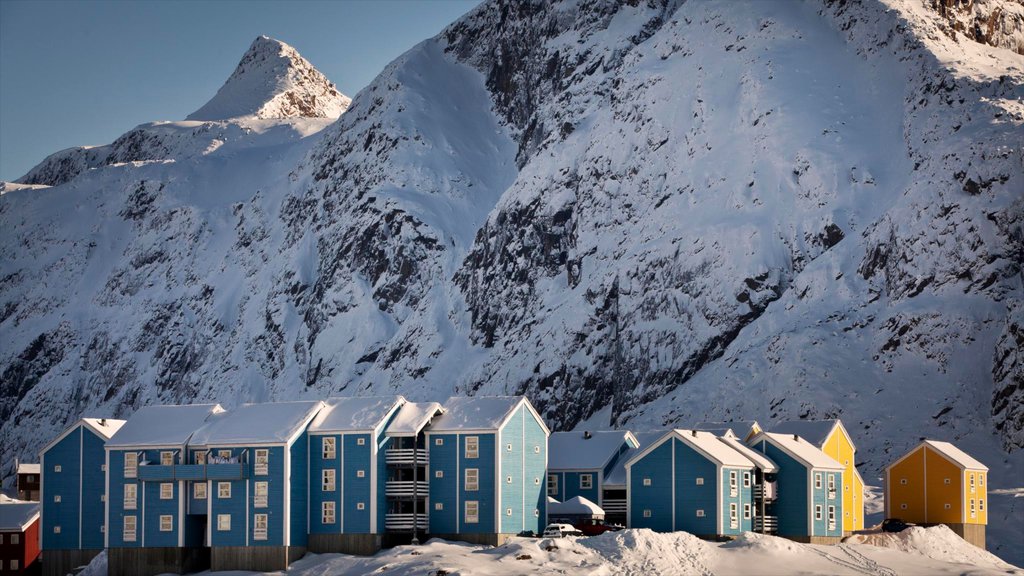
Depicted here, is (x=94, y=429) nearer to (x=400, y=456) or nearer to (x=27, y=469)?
(x=400, y=456)

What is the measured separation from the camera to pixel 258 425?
297ft

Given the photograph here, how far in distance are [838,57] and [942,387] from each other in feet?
167

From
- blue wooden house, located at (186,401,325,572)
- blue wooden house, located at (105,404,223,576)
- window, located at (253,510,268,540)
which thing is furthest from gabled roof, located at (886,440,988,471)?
blue wooden house, located at (105,404,223,576)

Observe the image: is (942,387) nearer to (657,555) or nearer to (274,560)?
(657,555)

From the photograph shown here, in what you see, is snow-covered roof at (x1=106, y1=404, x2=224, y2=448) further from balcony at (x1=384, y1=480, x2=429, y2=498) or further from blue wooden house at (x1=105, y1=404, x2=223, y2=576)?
balcony at (x1=384, y1=480, x2=429, y2=498)

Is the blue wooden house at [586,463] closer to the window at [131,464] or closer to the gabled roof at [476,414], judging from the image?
the gabled roof at [476,414]

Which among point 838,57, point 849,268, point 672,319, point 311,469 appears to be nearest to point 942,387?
point 849,268

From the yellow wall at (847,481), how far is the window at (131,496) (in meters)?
45.1

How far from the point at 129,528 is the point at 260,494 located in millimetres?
9134

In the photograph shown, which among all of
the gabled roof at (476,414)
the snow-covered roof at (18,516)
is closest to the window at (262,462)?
the gabled roof at (476,414)

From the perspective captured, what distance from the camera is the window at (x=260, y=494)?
287ft

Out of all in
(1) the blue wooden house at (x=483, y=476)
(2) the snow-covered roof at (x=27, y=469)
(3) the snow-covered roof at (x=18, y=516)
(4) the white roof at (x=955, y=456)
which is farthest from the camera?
(2) the snow-covered roof at (x=27, y=469)

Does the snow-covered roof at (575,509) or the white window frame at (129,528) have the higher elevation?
the snow-covered roof at (575,509)

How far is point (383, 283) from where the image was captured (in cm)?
19612
